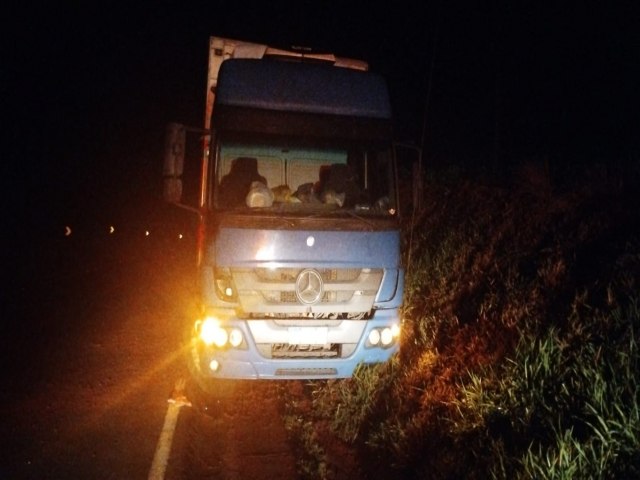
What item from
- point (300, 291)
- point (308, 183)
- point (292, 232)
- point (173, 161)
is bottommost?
point (300, 291)

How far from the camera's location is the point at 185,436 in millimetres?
4789

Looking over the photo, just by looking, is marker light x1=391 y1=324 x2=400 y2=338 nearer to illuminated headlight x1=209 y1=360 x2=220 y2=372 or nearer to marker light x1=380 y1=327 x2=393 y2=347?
marker light x1=380 y1=327 x2=393 y2=347

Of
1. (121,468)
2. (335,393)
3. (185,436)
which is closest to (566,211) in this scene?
(335,393)

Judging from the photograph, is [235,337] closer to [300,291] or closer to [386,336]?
[300,291]

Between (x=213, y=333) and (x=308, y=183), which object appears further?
(x=308, y=183)

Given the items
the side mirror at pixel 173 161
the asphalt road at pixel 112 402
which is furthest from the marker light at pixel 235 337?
the side mirror at pixel 173 161

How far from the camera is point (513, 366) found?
14.6 feet

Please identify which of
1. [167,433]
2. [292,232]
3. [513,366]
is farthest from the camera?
[292,232]

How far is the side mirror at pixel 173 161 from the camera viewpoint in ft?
16.2

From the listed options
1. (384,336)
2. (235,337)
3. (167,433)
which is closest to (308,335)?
(235,337)

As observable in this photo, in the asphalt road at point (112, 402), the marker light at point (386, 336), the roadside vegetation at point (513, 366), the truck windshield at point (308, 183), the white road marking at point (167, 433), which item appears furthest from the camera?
the marker light at point (386, 336)

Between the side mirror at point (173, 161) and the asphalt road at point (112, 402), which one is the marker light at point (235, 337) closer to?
the asphalt road at point (112, 402)

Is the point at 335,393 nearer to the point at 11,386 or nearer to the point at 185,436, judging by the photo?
the point at 185,436

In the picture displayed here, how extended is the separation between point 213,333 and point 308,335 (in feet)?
2.91
